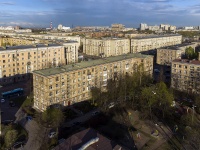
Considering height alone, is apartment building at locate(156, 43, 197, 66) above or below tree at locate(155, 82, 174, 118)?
above

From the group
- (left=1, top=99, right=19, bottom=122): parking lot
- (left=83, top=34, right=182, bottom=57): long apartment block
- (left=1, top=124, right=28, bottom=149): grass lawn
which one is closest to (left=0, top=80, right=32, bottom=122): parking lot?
(left=1, top=99, right=19, bottom=122): parking lot

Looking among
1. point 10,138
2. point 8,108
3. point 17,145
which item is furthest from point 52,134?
point 8,108

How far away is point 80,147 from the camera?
1478cm

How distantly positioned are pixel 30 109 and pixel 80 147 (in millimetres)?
13978

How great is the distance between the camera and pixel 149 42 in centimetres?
6988

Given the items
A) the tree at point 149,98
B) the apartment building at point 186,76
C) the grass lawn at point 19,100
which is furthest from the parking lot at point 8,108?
the apartment building at point 186,76

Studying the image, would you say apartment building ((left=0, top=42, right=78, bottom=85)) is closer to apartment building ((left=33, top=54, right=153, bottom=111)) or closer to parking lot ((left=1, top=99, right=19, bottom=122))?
parking lot ((left=1, top=99, right=19, bottom=122))

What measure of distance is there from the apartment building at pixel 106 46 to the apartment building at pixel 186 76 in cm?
2996

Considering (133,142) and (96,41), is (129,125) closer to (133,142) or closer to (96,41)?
(133,142)

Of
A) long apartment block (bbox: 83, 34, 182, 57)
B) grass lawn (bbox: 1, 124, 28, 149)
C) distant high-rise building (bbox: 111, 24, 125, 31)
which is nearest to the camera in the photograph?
grass lawn (bbox: 1, 124, 28, 149)

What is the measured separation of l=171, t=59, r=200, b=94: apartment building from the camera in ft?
106

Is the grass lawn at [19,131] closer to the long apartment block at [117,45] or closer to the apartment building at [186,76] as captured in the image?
the apartment building at [186,76]

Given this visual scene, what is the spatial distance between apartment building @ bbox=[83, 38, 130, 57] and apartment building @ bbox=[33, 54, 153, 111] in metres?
28.5

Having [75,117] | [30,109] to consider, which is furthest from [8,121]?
[75,117]
